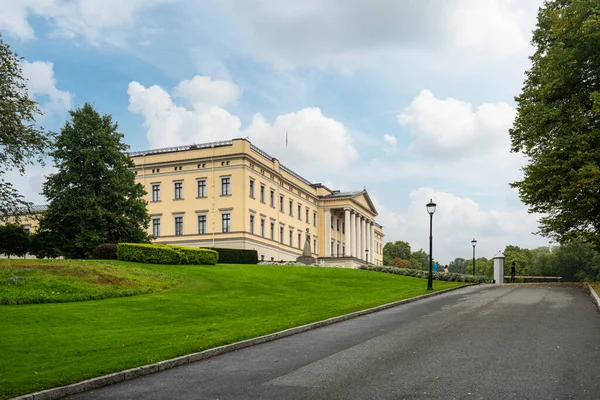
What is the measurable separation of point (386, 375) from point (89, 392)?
486cm

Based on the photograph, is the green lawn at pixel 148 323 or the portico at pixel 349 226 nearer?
the green lawn at pixel 148 323

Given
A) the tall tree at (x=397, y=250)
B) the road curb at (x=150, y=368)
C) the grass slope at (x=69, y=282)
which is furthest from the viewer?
the tall tree at (x=397, y=250)

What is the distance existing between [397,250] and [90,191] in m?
125

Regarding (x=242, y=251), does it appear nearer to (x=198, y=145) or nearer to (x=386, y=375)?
(x=198, y=145)

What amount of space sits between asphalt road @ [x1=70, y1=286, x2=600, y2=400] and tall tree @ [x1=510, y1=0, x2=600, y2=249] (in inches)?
352

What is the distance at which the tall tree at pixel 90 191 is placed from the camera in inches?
1777

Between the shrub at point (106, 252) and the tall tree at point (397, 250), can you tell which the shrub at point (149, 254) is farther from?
the tall tree at point (397, 250)

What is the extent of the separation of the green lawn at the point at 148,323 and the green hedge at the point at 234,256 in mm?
17504

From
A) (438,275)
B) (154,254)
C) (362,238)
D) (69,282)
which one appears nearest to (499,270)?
(438,275)

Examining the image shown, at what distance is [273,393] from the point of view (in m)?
8.84

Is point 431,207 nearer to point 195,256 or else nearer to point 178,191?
point 195,256

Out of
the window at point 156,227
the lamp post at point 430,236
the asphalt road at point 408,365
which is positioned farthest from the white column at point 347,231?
the asphalt road at point 408,365

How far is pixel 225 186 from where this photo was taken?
2496 inches

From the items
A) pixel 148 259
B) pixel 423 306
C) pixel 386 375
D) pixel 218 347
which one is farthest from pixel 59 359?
pixel 148 259
